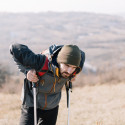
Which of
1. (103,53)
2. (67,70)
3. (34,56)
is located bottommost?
(103,53)

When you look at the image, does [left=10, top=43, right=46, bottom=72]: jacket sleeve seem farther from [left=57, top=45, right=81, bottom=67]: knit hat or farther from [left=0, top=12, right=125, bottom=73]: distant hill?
[left=0, top=12, right=125, bottom=73]: distant hill

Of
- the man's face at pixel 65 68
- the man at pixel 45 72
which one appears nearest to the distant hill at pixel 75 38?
the man at pixel 45 72

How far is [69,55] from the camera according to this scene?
2549 mm

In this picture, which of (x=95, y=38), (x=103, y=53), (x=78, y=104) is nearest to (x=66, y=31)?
(x=95, y=38)

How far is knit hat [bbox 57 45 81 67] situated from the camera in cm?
255

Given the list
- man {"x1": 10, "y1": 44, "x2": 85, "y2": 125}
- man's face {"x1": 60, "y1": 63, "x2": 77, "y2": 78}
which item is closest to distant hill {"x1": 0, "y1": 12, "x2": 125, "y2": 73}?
man {"x1": 10, "y1": 44, "x2": 85, "y2": 125}

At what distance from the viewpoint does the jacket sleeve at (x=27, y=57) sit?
8.51ft

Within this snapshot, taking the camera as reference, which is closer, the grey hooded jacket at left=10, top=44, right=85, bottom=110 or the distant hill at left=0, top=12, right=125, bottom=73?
the grey hooded jacket at left=10, top=44, right=85, bottom=110

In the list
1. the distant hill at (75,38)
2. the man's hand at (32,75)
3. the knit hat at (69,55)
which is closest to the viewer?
the knit hat at (69,55)

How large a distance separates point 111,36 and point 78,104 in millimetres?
167291

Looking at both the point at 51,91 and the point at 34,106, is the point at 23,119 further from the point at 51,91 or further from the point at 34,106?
the point at 51,91

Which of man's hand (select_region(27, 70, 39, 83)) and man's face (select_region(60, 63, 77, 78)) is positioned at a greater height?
man's face (select_region(60, 63, 77, 78))

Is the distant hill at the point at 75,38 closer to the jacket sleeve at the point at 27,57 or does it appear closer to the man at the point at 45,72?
the man at the point at 45,72

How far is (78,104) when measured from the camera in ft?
34.6
